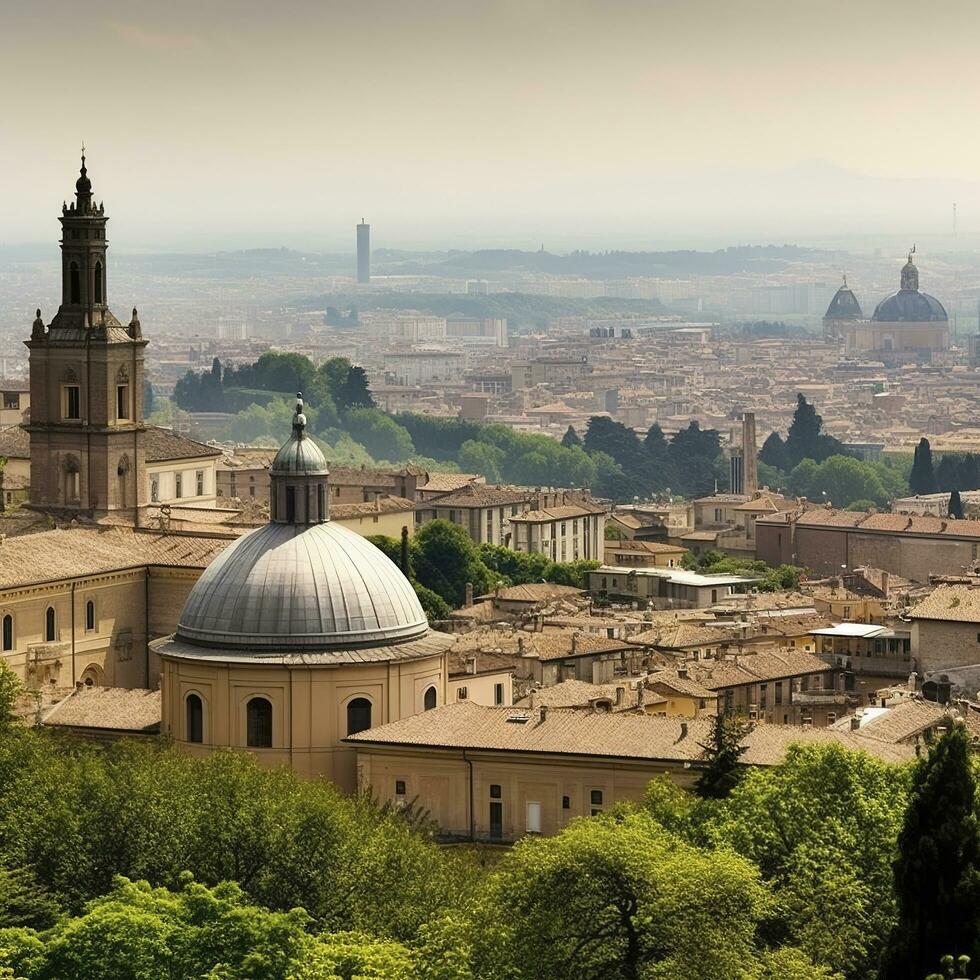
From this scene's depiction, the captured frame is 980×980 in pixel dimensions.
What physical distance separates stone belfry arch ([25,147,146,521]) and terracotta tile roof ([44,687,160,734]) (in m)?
11.7

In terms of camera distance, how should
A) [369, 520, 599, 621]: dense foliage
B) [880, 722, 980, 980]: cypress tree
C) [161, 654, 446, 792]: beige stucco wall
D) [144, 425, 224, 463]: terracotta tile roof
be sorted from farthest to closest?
[369, 520, 599, 621]: dense foliage, [144, 425, 224, 463]: terracotta tile roof, [161, 654, 446, 792]: beige stucco wall, [880, 722, 980, 980]: cypress tree

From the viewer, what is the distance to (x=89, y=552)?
2060 inches

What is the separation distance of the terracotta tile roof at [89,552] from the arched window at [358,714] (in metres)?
8.56

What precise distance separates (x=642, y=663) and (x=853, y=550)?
37.5 m

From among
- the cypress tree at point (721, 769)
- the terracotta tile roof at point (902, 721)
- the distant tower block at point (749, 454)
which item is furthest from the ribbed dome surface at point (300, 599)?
the distant tower block at point (749, 454)

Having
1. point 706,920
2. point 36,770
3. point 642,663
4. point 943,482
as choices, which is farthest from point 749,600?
point 943,482

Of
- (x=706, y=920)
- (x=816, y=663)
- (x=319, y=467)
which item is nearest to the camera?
(x=706, y=920)

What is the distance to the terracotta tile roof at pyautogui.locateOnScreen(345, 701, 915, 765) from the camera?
39.2 m

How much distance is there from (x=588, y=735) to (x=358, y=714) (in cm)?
323

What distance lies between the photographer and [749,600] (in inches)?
2842

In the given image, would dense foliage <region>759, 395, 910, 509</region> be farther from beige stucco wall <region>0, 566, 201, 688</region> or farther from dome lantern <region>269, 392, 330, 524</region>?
A: dome lantern <region>269, 392, 330, 524</region>

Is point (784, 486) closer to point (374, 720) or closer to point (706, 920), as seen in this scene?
point (374, 720)

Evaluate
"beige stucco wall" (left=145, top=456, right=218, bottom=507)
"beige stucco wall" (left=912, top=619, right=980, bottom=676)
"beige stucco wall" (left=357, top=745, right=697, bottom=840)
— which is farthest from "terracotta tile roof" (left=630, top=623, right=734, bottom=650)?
"beige stucco wall" (left=357, top=745, right=697, bottom=840)

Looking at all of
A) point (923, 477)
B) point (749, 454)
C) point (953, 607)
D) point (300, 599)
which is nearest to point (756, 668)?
point (953, 607)
